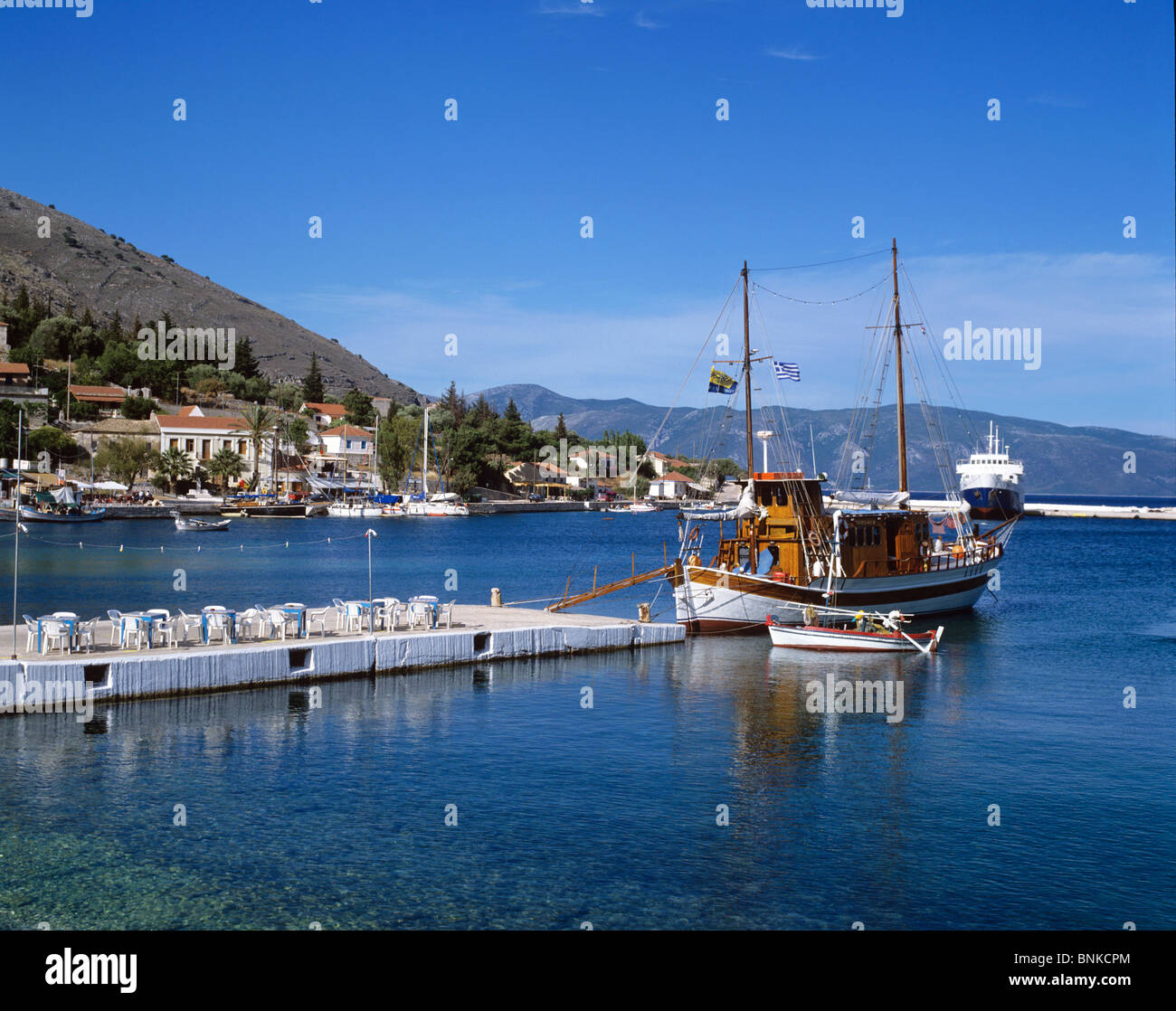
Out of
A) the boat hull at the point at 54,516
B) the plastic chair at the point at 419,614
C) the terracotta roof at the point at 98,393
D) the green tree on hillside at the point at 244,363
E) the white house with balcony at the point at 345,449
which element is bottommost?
the plastic chair at the point at 419,614

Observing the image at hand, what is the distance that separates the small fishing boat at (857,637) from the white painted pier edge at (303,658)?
15.4 feet

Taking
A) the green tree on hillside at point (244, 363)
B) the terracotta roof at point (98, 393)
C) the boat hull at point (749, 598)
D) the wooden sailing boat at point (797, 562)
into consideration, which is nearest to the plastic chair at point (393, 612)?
the wooden sailing boat at point (797, 562)

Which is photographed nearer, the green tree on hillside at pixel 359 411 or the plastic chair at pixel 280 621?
the plastic chair at pixel 280 621

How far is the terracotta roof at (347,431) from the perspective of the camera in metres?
161

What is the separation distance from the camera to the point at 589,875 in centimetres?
1531

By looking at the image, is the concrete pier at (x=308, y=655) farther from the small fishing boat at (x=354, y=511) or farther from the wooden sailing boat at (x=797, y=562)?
the small fishing boat at (x=354, y=511)

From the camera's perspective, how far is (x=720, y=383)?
146 feet

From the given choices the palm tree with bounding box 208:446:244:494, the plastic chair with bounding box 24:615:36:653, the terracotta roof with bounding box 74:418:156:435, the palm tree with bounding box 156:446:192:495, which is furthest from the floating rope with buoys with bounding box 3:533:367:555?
the terracotta roof with bounding box 74:418:156:435

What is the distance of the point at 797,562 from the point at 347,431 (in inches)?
5027

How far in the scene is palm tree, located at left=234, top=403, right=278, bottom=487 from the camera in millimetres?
130750

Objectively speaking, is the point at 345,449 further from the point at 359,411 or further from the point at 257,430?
the point at 257,430

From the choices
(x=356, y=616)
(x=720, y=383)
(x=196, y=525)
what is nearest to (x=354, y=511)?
(x=196, y=525)

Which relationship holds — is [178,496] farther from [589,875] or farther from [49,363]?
[589,875]
